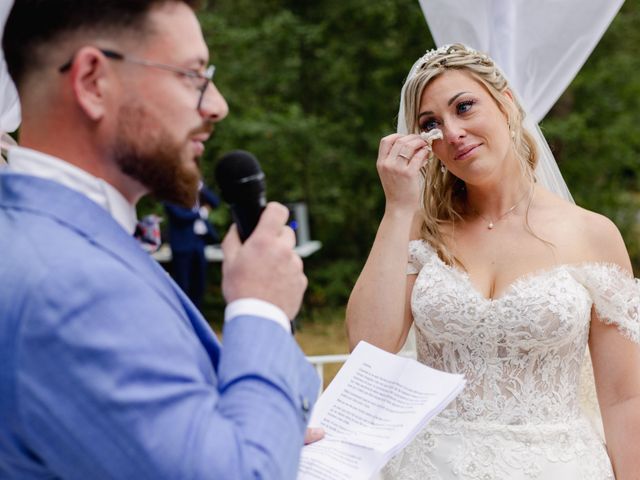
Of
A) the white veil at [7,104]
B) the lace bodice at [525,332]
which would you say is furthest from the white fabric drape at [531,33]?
the white veil at [7,104]

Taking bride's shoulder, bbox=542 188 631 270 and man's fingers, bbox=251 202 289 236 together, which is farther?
bride's shoulder, bbox=542 188 631 270

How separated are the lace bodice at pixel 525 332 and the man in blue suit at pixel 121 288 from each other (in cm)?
134

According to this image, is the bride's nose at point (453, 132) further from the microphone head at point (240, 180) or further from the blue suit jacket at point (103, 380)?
the blue suit jacket at point (103, 380)

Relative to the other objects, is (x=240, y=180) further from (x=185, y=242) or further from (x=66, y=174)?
(x=185, y=242)

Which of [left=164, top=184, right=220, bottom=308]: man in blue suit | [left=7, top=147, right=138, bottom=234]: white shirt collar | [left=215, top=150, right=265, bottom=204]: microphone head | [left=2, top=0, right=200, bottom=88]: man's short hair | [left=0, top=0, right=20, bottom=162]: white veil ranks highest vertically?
[left=2, top=0, right=200, bottom=88]: man's short hair

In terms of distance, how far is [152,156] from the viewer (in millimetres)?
1216

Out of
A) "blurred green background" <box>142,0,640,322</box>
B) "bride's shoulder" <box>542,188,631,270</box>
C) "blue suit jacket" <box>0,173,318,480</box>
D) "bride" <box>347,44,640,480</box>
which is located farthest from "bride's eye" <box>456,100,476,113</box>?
"blurred green background" <box>142,0,640,322</box>

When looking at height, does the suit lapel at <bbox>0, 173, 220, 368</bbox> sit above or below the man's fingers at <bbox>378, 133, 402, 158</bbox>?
above

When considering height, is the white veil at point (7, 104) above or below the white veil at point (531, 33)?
below

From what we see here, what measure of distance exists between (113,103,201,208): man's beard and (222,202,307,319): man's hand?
13 centimetres

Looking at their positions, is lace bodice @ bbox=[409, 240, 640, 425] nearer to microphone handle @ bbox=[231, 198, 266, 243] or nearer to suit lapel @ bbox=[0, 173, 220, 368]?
microphone handle @ bbox=[231, 198, 266, 243]

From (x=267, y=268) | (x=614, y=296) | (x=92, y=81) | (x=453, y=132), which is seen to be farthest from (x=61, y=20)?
(x=614, y=296)

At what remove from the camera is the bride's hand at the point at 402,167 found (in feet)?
8.23

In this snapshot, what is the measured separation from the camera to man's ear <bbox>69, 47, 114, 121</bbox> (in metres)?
1.18
